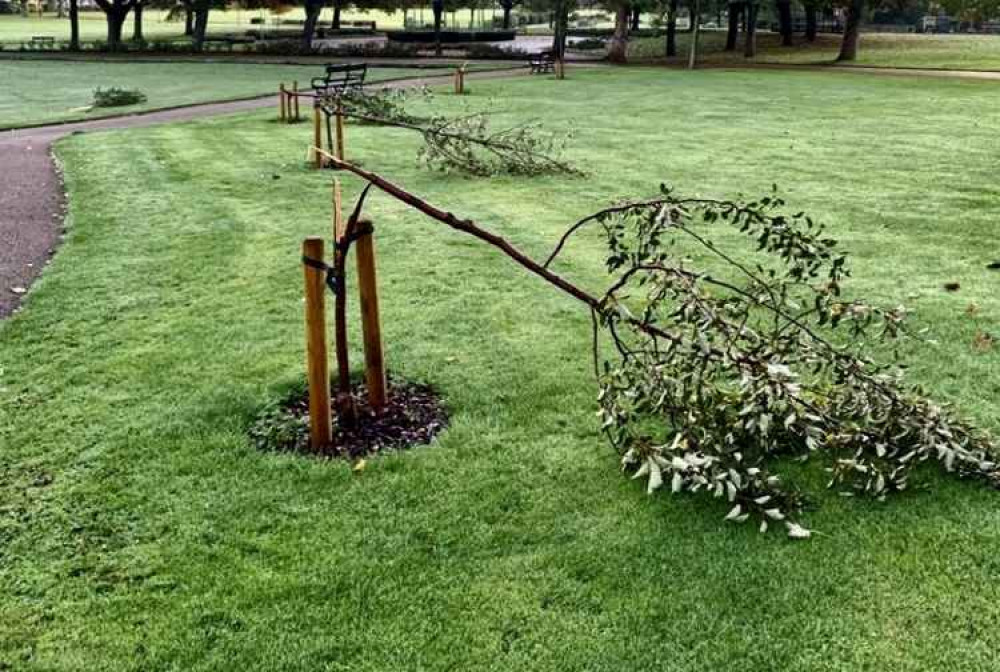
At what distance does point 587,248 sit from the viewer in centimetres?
882

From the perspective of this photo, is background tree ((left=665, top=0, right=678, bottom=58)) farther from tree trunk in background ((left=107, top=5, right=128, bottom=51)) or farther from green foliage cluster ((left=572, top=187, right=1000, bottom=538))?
green foliage cluster ((left=572, top=187, right=1000, bottom=538))

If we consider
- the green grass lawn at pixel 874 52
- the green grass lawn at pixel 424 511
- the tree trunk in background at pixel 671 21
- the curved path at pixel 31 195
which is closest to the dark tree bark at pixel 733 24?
the green grass lawn at pixel 874 52

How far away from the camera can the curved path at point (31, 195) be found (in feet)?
27.0

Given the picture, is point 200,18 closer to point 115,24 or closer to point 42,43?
point 115,24

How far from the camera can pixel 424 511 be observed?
4.18 meters

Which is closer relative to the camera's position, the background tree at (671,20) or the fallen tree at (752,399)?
the fallen tree at (752,399)

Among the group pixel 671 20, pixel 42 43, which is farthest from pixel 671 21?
pixel 42 43

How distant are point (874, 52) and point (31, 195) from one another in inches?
1730

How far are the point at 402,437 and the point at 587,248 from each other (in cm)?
438

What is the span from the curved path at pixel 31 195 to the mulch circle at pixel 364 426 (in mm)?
3139

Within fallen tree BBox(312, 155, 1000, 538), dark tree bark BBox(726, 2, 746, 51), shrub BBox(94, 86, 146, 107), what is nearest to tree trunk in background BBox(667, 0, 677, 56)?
dark tree bark BBox(726, 2, 746, 51)

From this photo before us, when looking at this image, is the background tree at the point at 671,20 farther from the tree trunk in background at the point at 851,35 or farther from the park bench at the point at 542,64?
the tree trunk in background at the point at 851,35

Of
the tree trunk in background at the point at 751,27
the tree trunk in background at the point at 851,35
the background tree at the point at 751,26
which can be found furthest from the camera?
the tree trunk in background at the point at 751,27

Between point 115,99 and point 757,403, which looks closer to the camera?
point 757,403
